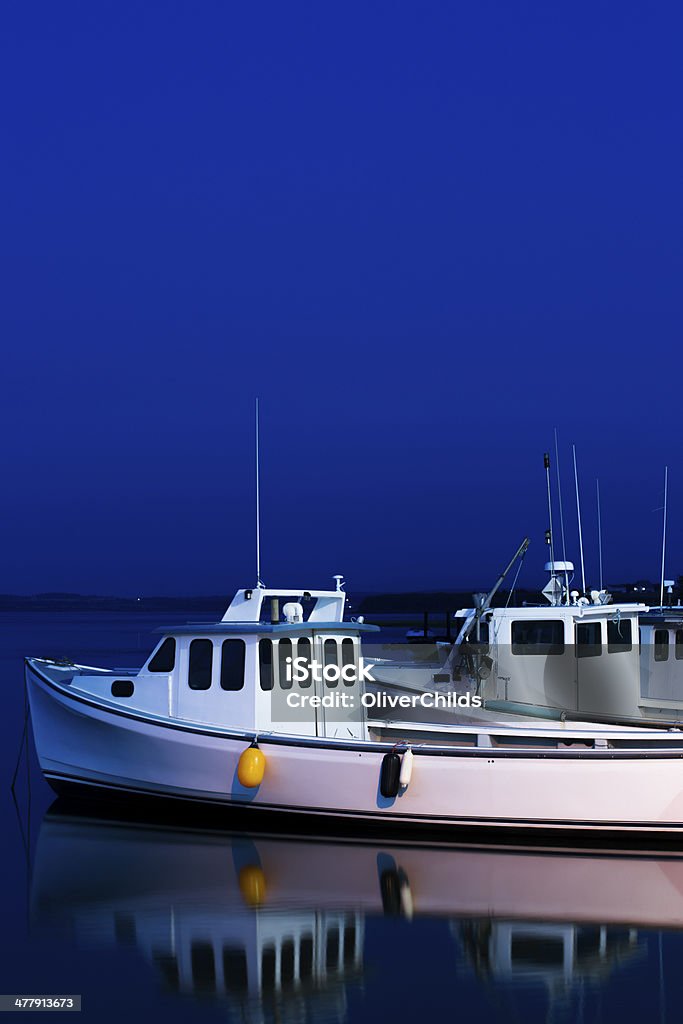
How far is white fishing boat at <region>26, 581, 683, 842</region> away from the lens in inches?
512

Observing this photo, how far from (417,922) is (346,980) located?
1670mm

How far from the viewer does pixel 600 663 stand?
1633 centimetres

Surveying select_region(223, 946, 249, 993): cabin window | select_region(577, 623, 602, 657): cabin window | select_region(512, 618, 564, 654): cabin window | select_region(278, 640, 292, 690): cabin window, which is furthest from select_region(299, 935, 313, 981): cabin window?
select_region(577, 623, 602, 657): cabin window

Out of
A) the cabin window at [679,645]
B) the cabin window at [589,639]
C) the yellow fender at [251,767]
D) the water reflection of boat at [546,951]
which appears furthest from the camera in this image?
the cabin window at [679,645]

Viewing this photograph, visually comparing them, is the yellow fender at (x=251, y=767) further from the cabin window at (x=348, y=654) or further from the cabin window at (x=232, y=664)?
the cabin window at (x=348, y=654)

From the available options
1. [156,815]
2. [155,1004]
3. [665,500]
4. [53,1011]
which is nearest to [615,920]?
[155,1004]

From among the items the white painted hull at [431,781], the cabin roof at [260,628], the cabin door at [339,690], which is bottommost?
the white painted hull at [431,781]

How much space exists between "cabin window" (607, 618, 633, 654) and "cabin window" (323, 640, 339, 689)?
4.40 m

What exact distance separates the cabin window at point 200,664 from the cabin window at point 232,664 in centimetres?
18

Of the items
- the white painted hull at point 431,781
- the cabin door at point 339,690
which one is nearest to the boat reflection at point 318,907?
the white painted hull at point 431,781

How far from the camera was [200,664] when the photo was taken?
47.5 feet

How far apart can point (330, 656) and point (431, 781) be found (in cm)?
221

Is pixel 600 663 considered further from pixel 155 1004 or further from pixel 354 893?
pixel 155 1004

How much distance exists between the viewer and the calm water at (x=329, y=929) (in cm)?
934
